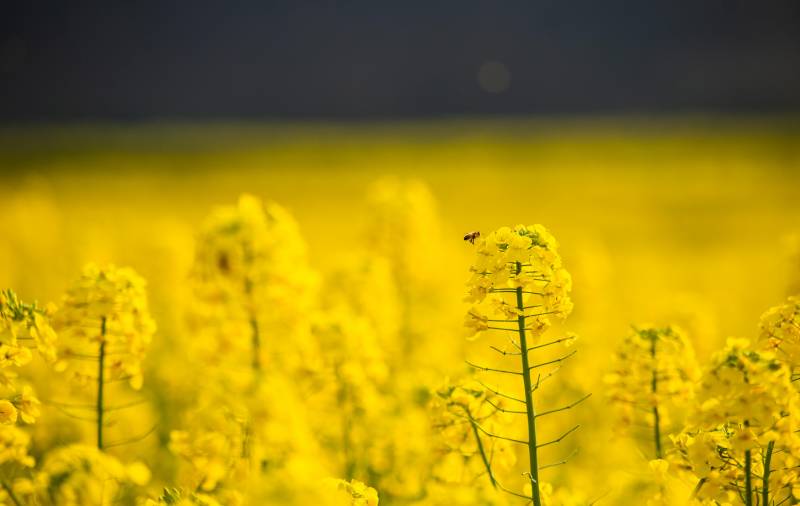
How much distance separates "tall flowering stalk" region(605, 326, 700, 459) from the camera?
376cm

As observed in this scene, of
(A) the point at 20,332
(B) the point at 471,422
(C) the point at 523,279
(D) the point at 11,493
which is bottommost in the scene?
(D) the point at 11,493

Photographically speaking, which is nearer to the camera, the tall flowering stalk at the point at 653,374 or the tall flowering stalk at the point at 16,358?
the tall flowering stalk at the point at 16,358

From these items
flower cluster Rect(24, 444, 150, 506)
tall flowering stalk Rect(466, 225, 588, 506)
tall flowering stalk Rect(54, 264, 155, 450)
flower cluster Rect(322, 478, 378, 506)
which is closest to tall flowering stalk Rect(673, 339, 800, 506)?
tall flowering stalk Rect(466, 225, 588, 506)

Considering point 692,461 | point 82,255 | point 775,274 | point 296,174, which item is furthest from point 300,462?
point 296,174

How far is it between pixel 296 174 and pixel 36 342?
116ft

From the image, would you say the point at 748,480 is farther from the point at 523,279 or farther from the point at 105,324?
the point at 105,324

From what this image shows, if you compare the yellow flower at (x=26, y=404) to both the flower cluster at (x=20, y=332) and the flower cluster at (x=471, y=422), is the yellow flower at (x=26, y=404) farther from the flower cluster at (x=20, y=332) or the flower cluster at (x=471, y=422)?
the flower cluster at (x=471, y=422)

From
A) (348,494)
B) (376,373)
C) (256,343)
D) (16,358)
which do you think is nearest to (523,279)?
(348,494)

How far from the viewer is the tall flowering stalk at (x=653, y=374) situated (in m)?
3.76

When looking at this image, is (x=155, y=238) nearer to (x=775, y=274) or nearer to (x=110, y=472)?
(x=110, y=472)

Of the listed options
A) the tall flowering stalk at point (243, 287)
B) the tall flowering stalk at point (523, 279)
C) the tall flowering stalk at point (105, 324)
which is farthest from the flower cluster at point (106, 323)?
the tall flowering stalk at point (523, 279)

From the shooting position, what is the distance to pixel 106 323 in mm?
3721

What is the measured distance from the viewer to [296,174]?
38312 millimetres

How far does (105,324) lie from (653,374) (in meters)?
2.83
